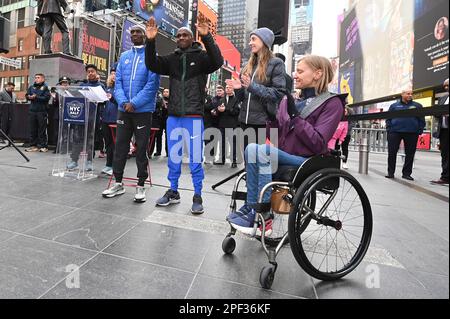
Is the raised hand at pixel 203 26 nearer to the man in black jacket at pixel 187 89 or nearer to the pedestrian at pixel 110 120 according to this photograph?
the man in black jacket at pixel 187 89

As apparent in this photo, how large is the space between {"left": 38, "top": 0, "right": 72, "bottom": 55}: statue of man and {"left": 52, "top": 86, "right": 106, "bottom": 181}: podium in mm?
5162

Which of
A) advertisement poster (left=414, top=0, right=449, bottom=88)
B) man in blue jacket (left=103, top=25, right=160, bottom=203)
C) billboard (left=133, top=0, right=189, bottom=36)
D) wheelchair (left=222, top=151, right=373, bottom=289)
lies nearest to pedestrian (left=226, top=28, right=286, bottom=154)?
wheelchair (left=222, top=151, right=373, bottom=289)

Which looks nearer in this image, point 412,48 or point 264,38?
point 412,48

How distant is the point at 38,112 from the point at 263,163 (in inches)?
287

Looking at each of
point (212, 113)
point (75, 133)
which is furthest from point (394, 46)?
point (212, 113)

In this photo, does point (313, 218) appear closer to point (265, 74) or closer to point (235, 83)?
point (235, 83)

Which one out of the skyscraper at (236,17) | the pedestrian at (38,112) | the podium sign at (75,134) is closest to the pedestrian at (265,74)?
the skyscraper at (236,17)

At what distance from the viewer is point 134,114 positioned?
3617 millimetres

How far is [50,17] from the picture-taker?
8852 mm

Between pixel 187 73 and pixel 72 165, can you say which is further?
pixel 72 165

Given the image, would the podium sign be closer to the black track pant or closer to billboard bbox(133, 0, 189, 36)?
the black track pant
